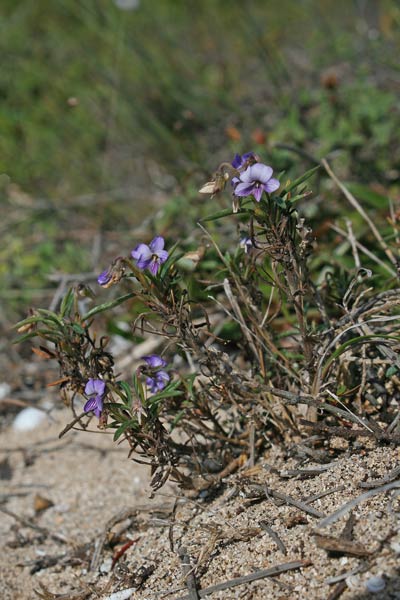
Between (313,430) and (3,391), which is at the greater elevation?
(3,391)

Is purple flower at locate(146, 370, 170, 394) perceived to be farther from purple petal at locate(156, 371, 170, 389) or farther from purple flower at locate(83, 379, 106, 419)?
purple flower at locate(83, 379, 106, 419)

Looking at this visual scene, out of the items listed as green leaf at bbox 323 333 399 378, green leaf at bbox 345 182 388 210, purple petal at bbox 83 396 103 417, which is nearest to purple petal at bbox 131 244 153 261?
purple petal at bbox 83 396 103 417

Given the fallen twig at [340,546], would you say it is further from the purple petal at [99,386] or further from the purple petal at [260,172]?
the purple petal at [260,172]

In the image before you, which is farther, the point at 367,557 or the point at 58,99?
the point at 58,99

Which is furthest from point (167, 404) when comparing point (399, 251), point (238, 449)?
point (399, 251)

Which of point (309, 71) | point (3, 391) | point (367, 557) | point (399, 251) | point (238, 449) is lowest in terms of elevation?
point (367, 557)

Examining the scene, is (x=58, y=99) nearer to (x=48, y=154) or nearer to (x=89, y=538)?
(x=48, y=154)

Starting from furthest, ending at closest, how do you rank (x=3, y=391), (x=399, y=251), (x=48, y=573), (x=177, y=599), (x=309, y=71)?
1. (x=309, y=71)
2. (x=3, y=391)
3. (x=399, y=251)
4. (x=48, y=573)
5. (x=177, y=599)

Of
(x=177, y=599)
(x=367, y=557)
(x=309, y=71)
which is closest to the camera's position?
(x=367, y=557)

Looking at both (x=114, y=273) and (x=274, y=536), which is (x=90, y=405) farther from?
(x=274, y=536)
